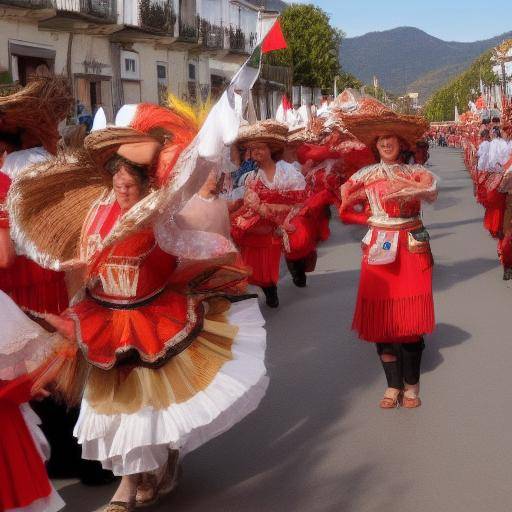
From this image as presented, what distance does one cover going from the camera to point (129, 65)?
25953 mm

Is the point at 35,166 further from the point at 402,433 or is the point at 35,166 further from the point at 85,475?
the point at 402,433

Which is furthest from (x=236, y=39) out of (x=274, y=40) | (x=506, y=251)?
(x=274, y=40)

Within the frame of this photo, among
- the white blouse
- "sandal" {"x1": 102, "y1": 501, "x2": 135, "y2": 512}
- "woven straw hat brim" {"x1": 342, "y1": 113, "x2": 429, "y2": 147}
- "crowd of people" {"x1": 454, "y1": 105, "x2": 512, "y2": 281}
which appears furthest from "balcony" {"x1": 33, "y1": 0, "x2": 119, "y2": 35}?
"sandal" {"x1": 102, "y1": 501, "x2": 135, "y2": 512}

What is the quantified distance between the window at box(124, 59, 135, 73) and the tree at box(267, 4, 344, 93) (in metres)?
27.8

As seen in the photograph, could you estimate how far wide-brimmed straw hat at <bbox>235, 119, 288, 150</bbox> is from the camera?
8.34m

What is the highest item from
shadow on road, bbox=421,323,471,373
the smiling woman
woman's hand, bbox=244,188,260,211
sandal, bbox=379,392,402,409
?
the smiling woman

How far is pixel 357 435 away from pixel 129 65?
2193 centimetres

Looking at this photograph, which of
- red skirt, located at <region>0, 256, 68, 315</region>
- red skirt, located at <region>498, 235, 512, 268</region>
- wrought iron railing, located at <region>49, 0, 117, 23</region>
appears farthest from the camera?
wrought iron railing, located at <region>49, 0, 117, 23</region>

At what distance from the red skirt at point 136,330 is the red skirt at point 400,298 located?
6.67ft

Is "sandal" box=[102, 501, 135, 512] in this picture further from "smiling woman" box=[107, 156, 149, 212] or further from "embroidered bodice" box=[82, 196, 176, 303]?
"smiling woman" box=[107, 156, 149, 212]

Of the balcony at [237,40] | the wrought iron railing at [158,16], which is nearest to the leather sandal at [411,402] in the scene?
the wrought iron railing at [158,16]

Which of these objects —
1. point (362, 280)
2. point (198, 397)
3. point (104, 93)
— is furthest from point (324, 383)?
point (104, 93)

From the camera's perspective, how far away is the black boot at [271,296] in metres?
9.10

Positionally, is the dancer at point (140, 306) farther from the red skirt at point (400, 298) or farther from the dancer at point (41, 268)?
the red skirt at point (400, 298)
